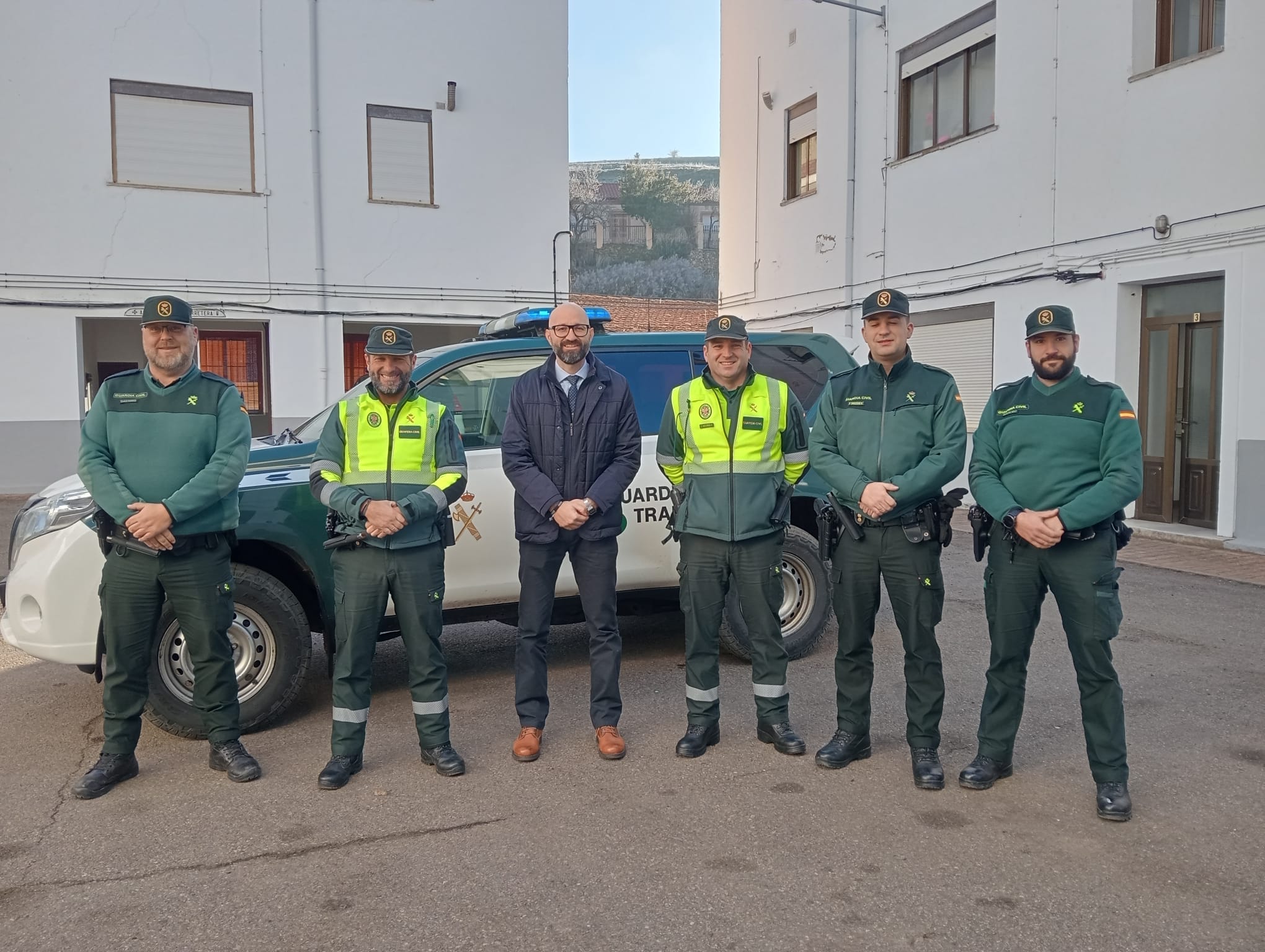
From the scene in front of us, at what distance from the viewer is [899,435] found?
4223 mm

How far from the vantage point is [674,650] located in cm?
642

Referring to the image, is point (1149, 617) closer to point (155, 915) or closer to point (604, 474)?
point (604, 474)

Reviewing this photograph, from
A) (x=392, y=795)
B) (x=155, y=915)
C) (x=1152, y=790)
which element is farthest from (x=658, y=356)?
(x=155, y=915)

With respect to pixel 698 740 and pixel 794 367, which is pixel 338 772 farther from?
pixel 794 367

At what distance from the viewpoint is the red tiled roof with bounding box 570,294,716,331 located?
25062mm

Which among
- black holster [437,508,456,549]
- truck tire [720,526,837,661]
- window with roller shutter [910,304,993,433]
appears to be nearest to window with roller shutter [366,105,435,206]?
window with roller shutter [910,304,993,433]

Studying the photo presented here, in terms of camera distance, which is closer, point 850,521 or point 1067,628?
point 1067,628

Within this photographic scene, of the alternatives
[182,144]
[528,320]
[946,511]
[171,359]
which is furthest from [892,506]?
[182,144]

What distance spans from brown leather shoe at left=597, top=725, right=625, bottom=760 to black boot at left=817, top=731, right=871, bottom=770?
2.86ft

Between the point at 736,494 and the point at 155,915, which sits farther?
the point at 736,494

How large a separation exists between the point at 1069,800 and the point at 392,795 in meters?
2.69

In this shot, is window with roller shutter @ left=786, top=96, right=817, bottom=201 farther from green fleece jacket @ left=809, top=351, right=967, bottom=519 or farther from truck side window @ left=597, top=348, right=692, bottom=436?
green fleece jacket @ left=809, top=351, right=967, bottom=519

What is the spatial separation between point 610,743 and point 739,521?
3.76ft

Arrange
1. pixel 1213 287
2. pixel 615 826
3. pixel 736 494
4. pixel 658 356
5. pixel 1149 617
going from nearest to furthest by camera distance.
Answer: pixel 615 826 < pixel 736 494 < pixel 658 356 < pixel 1149 617 < pixel 1213 287
